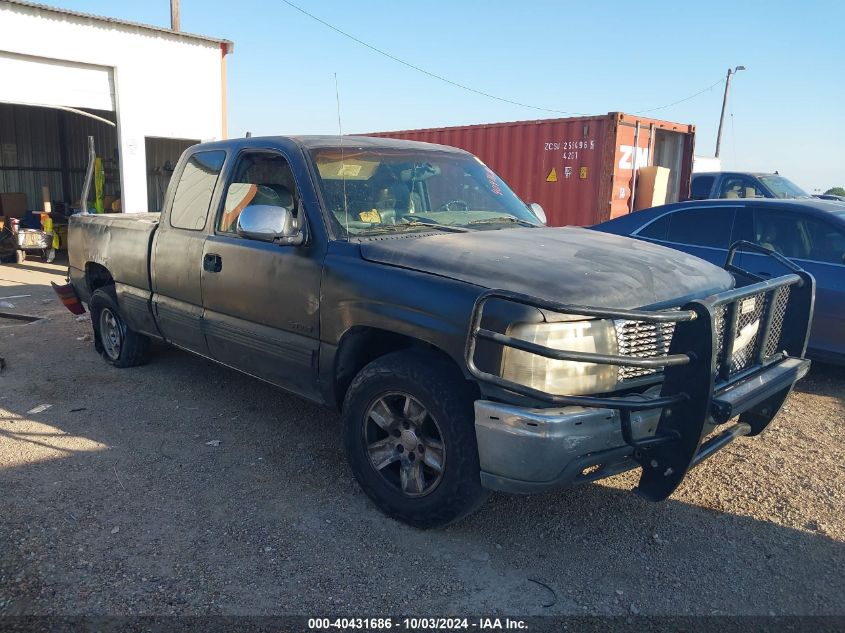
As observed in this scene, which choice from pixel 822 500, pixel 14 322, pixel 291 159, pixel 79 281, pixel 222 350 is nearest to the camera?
pixel 822 500

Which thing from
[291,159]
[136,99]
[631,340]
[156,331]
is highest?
[136,99]

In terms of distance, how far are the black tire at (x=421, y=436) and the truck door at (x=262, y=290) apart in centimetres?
50

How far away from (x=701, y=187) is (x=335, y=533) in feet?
Answer: 44.2

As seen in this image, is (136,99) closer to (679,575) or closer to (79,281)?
(79,281)

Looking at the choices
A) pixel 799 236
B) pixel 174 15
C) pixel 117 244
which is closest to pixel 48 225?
pixel 174 15

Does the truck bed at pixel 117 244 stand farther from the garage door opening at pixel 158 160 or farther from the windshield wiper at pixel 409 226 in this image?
the garage door opening at pixel 158 160

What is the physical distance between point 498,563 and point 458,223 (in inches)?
78.0

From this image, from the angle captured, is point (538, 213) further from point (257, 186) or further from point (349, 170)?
point (257, 186)

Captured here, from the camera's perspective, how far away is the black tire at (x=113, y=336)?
592cm

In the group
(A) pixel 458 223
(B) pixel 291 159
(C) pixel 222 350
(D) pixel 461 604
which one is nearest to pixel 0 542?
(C) pixel 222 350

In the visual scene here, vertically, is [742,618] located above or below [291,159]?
below

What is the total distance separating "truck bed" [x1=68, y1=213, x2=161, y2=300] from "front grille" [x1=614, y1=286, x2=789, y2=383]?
12.3 ft

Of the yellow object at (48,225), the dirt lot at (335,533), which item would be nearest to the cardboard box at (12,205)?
the yellow object at (48,225)

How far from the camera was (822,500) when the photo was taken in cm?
374
